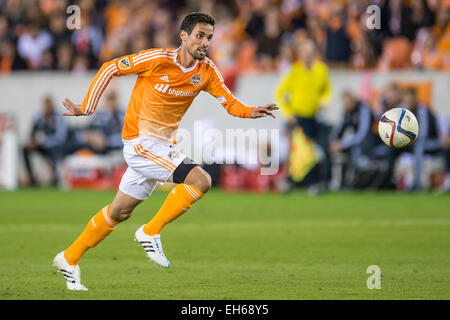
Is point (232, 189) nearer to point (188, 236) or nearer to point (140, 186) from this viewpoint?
point (188, 236)

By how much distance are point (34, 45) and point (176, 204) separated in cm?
1359

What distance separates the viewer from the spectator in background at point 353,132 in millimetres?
16172

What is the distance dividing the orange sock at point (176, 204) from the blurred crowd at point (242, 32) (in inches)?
373

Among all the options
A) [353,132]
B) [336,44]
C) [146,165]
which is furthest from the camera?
[336,44]

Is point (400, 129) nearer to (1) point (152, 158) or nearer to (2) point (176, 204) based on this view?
(2) point (176, 204)

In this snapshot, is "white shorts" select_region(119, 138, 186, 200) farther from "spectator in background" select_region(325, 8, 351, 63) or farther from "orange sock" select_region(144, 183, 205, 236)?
"spectator in background" select_region(325, 8, 351, 63)

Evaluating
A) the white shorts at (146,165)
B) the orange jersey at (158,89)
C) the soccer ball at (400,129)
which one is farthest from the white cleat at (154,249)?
the soccer ball at (400,129)

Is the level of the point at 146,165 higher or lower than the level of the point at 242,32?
lower

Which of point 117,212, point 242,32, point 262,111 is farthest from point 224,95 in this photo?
point 242,32

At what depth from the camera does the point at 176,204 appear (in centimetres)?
725

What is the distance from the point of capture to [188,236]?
1035 cm

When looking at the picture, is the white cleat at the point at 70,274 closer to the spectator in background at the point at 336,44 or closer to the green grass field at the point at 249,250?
the green grass field at the point at 249,250

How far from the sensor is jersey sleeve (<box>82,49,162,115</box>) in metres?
6.96

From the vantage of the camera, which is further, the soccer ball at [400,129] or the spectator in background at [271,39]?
the spectator in background at [271,39]
